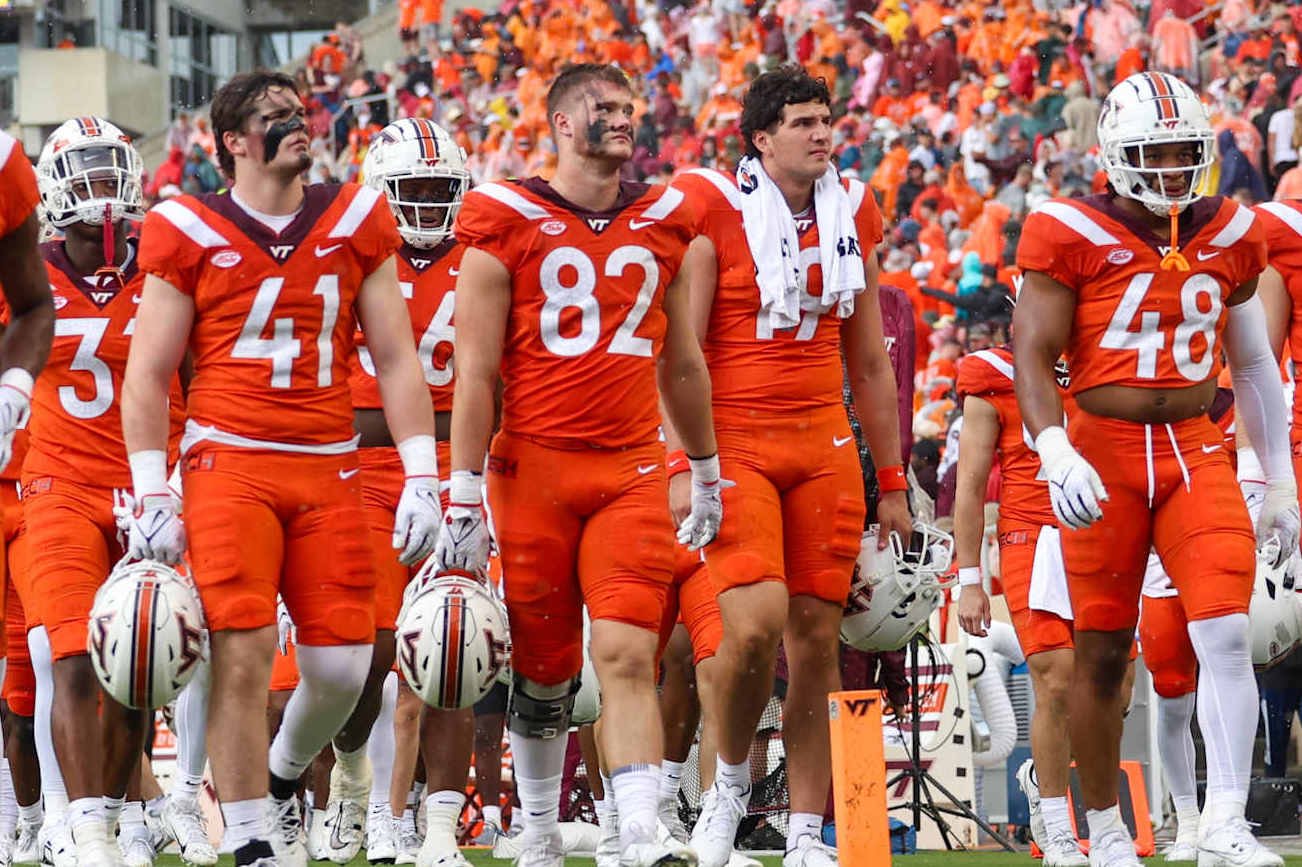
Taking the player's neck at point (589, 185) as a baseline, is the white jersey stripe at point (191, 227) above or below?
below

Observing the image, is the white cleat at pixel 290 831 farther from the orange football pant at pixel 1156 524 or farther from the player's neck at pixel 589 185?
the orange football pant at pixel 1156 524

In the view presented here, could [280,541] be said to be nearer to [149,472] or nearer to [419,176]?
→ [149,472]

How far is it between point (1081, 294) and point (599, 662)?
5.81ft

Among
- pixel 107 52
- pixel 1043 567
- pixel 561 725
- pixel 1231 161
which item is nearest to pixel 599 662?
pixel 561 725

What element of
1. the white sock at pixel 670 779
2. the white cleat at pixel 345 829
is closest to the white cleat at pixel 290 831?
A: the white sock at pixel 670 779

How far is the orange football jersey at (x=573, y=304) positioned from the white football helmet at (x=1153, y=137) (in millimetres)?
1371

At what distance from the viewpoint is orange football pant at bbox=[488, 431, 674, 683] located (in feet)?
19.8

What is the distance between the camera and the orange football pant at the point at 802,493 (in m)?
6.74

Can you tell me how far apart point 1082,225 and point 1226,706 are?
139 centimetres

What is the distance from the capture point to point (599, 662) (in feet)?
19.6

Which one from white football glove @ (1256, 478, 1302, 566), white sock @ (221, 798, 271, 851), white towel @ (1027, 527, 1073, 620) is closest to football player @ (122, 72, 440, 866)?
white sock @ (221, 798, 271, 851)

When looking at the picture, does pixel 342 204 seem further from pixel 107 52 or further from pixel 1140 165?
pixel 107 52

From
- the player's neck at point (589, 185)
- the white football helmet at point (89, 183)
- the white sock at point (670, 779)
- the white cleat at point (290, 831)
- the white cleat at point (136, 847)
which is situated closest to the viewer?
the player's neck at point (589, 185)

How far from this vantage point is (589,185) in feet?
20.2
